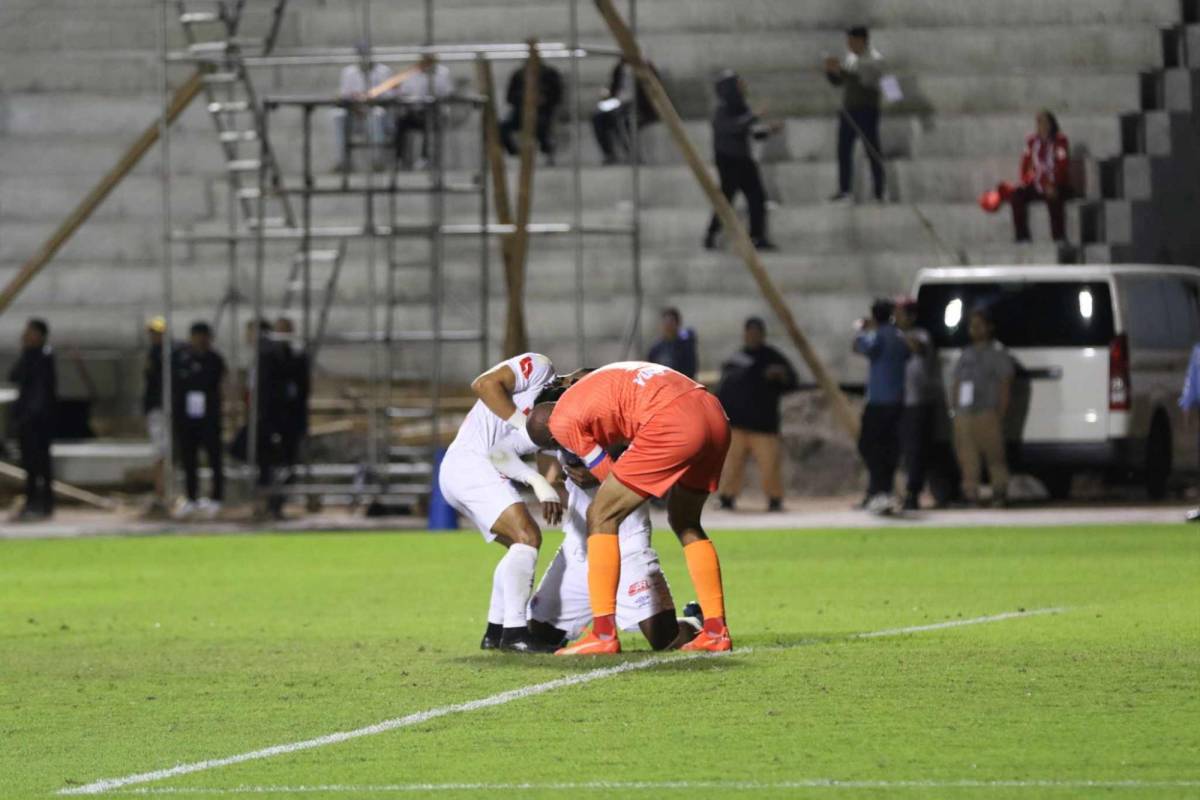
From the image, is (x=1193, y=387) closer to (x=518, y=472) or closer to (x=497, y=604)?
(x=518, y=472)

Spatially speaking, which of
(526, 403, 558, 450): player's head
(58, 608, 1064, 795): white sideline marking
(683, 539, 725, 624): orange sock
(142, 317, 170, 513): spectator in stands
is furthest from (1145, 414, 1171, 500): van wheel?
(526, 403, 558, 450): player's head

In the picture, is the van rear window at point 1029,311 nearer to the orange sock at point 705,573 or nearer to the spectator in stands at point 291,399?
the spectator in stands at point 291,399

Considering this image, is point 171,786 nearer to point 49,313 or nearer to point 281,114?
point 49,313

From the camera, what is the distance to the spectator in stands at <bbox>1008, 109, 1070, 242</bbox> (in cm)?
3023

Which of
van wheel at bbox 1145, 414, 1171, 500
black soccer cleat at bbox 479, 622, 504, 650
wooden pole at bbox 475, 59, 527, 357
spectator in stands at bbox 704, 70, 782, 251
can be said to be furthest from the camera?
spectator in stands at bbox 704, 70, 782, 251

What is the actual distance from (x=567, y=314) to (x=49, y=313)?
23.0 feet

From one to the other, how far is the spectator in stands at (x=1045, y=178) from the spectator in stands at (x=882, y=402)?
19.9 feet

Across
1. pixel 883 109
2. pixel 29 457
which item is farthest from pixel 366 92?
pixel 883 109

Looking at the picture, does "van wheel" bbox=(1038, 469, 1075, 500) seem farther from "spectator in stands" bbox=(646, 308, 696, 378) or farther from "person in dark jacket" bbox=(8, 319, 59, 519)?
"person in dark jacket" bbox=(8, 319, 59, 519)

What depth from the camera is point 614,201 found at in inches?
1308

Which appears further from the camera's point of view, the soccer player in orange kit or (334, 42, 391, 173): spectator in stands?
(334, 42, 391, 173): spectator in stands

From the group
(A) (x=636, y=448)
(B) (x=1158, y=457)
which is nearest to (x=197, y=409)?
(B) (x=1158, y=457)

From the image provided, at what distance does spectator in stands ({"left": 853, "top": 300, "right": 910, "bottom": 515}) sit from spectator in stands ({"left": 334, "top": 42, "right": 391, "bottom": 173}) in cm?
528

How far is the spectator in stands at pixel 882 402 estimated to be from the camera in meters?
24.9
